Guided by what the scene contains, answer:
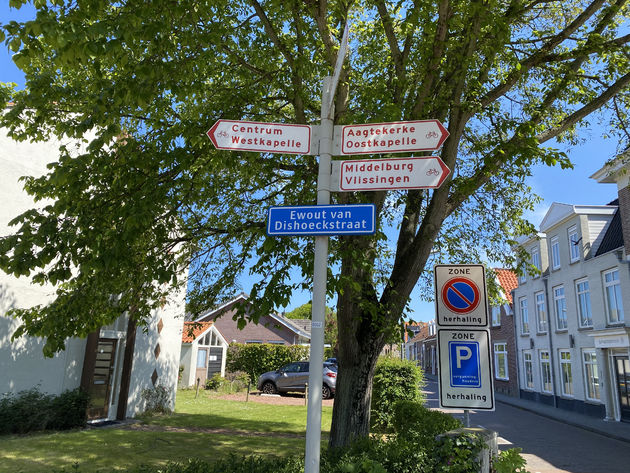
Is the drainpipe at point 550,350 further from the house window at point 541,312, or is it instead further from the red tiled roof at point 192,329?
the red tiled roof at point 192,329

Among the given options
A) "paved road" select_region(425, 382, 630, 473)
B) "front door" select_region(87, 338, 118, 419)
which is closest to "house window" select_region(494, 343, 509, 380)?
"paved road" select_region(425, 382, 630, 473)

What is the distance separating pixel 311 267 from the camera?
18.9 ft

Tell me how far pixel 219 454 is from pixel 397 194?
6.39 metres

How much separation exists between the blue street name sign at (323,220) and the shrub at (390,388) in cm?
1160

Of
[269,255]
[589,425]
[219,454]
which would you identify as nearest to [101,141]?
[269,255]

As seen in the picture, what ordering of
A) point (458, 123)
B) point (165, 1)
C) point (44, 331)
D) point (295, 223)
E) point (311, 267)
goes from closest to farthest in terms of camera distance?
point (295, 223) → point (165, 1) → point (311, 267) → point (44, 331) → point (458, 123)

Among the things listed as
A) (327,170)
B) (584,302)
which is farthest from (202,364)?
(327,170)

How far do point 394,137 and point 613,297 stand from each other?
1995 cm

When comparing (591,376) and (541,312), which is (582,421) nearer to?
(591,376)

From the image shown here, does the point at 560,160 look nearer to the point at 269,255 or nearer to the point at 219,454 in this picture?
the point at 269,255

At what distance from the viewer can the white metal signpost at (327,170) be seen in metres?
3.28

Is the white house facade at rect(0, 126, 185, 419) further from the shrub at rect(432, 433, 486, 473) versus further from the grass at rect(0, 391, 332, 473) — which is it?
the shrub at rect(432, 433, 486, 473)

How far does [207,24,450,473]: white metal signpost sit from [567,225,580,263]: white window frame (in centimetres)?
2176

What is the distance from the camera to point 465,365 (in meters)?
4.60
